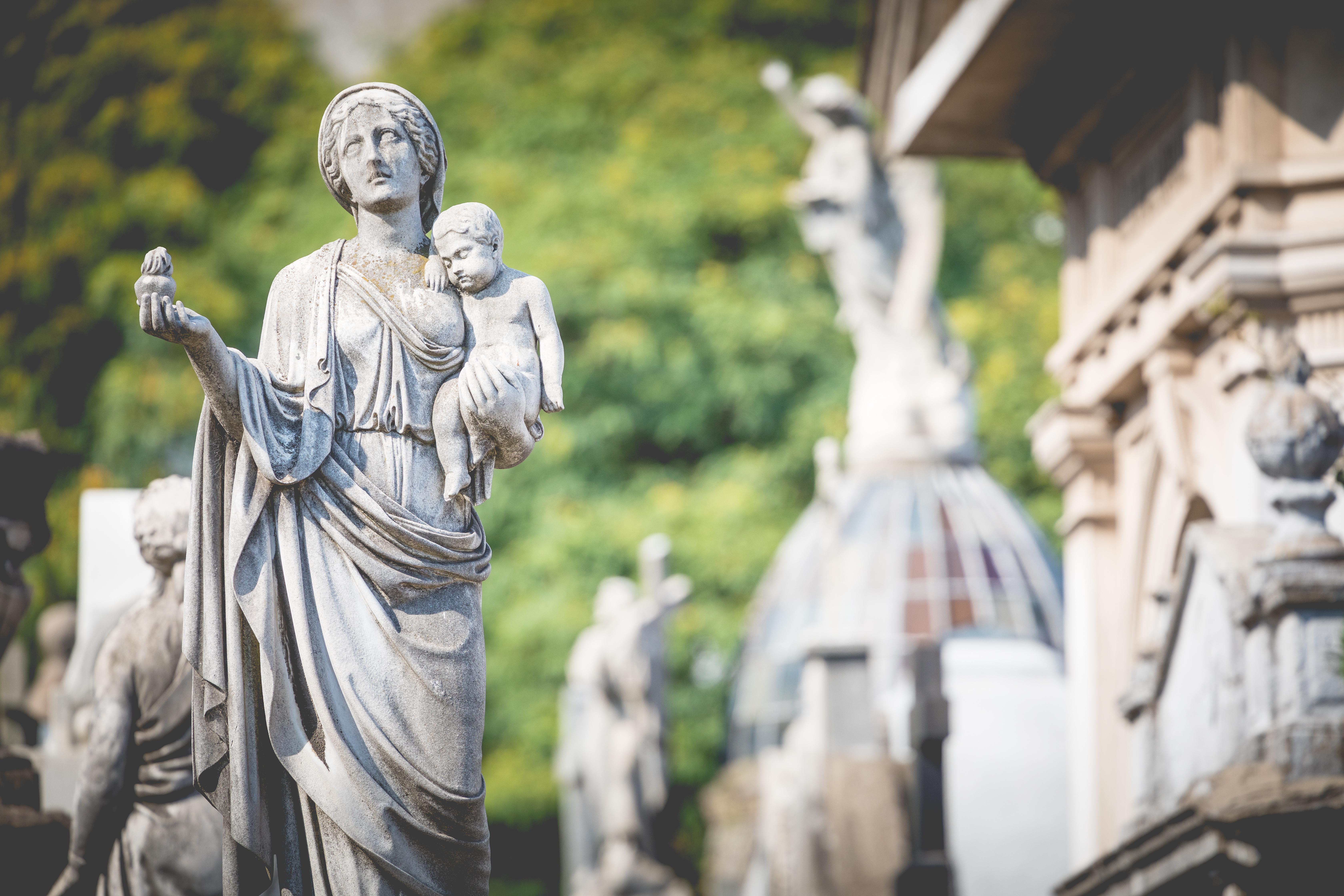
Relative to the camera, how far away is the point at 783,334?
29.7 meters

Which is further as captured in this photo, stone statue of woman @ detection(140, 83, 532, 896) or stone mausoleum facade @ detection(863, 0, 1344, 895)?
stone mausoleum facade @ detection(863, 0, 1344, 895)

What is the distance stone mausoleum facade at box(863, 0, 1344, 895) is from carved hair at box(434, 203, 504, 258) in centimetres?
351

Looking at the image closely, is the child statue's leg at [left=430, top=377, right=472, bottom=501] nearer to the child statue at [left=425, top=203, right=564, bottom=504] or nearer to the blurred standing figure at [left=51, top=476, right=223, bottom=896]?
the child statue at [left=425, top=203, right=564, bottom=504]

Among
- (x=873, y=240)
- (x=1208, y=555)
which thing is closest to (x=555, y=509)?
(x=873, y=240)

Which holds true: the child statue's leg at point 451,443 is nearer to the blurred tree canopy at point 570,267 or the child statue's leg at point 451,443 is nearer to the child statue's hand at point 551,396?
the child statue's hand at point 551,396

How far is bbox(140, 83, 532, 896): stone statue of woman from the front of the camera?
509 centimetres

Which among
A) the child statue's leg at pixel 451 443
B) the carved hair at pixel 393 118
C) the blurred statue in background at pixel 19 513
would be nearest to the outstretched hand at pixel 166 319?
the child statue's leg at pixel 451 443

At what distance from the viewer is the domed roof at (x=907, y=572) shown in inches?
919

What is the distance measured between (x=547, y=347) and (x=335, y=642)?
2.99ft

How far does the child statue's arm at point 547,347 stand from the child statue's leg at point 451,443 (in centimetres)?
22

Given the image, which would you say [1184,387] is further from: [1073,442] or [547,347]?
[547,347]

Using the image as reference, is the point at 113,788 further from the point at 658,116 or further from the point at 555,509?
the point at 658,116

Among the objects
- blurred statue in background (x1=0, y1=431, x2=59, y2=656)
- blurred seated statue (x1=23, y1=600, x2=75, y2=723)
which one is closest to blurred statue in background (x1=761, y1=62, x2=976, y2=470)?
blurred seated statue (x1=23, y1=600, x2=75, y2=723)

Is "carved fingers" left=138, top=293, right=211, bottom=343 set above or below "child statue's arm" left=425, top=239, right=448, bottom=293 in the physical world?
below
